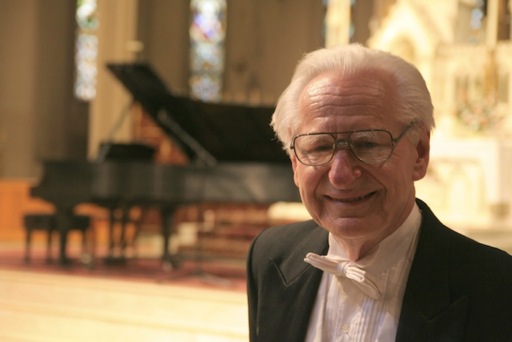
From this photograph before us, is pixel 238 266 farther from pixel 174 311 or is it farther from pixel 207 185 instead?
pixel 174 311

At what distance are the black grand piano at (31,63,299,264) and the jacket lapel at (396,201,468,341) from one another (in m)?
4.62

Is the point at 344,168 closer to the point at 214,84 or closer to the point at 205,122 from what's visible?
the point at 205,122

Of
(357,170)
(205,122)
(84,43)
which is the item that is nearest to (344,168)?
(357,170)

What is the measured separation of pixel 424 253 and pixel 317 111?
14.1 inches

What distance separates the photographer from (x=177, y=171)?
6340 mm

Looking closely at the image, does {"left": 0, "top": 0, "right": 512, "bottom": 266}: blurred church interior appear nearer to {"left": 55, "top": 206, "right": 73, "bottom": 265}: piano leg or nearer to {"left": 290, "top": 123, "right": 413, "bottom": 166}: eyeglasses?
{"left": 55, "top": 206, "right": 73, "bottom": 265}: piano leg

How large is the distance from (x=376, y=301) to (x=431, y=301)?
0.41 ft

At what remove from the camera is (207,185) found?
6.28 m

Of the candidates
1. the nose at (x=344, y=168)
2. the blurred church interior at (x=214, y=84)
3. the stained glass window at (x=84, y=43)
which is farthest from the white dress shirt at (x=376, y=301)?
the stained glass window at (x=84, y=43)

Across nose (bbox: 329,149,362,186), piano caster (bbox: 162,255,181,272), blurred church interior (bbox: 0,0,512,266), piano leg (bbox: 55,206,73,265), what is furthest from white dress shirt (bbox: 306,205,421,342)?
piano leg (bbox: 55,206,73,265)

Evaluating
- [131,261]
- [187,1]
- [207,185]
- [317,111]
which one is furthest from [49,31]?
[317,111]

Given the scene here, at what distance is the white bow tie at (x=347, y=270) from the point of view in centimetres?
164

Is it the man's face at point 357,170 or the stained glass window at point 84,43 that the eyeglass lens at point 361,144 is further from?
the stained glass window at point 84,43

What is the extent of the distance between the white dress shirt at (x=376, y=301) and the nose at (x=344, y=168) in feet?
0.54
